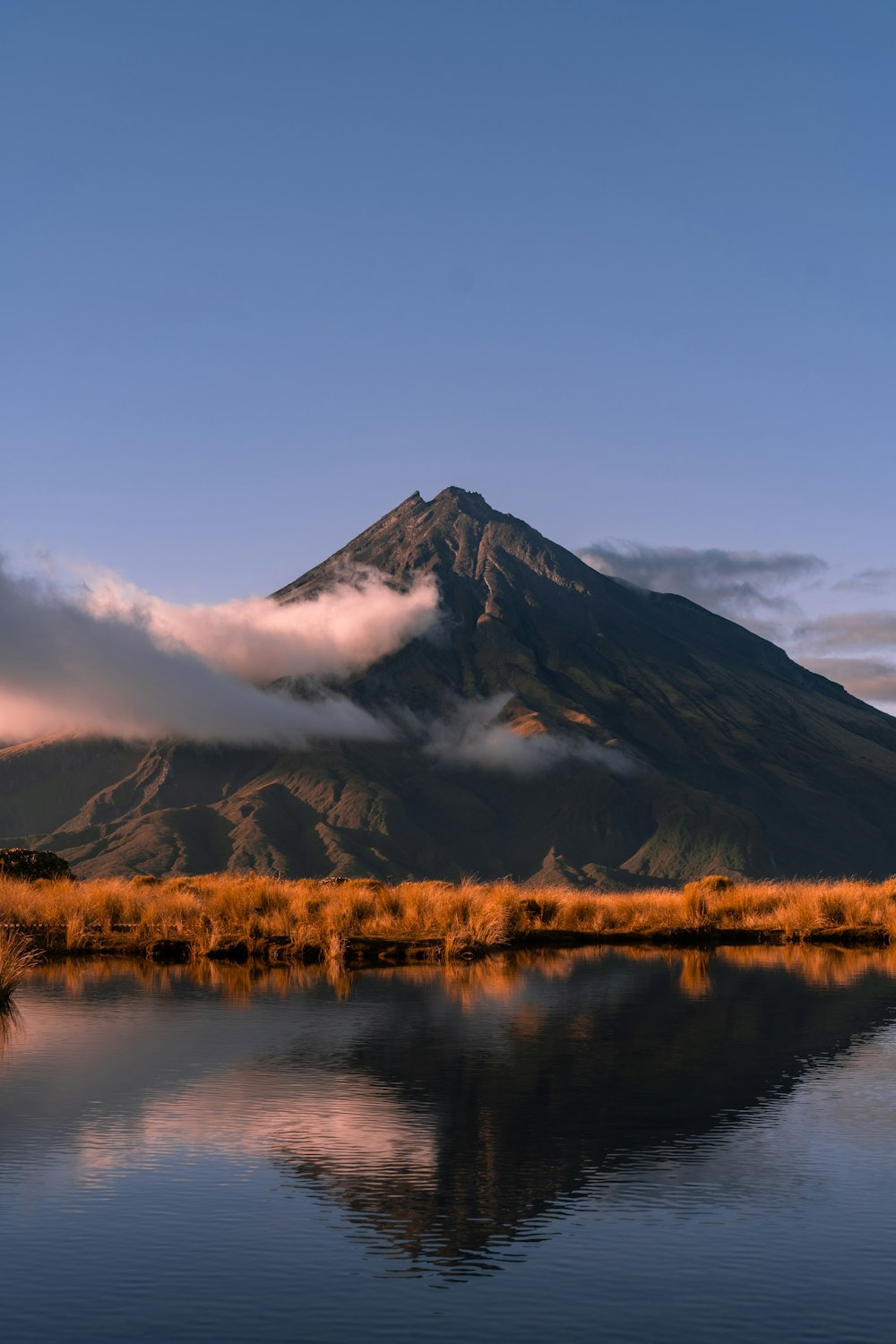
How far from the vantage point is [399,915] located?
1309 inches

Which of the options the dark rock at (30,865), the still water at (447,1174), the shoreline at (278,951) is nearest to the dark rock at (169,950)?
the shoreline at (278,951)

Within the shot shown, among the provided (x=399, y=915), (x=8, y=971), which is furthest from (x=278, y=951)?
(x=8, y=971)

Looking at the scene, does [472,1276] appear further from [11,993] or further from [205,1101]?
[11,993]

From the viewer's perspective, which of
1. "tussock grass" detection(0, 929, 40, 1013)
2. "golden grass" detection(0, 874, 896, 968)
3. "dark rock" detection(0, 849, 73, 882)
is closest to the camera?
"tussock grass" detection(0, 929, 40, 1013)

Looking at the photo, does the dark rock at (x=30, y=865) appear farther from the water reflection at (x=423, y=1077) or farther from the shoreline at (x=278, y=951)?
the water reflection at (x=423, y=1077)

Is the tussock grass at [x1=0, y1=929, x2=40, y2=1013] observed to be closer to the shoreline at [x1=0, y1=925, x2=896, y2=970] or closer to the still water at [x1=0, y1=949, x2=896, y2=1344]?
the still water at [x1=0, y1=949, x2=896, y2=1344]

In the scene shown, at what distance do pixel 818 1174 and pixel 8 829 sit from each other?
649ft

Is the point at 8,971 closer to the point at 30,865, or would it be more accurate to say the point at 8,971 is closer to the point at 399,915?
the point at 399,915

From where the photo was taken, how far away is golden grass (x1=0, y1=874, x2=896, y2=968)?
29.2 m

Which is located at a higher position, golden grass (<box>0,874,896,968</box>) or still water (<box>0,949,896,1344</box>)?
golden grass (<box>0,874,896,968</box>)

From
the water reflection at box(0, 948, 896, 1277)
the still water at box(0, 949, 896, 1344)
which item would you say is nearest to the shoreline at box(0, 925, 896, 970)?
the water reflection at box(0, 948, 896, 1277)

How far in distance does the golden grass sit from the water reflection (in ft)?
15.5

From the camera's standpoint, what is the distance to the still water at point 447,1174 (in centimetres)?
802

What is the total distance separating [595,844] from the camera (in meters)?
191
